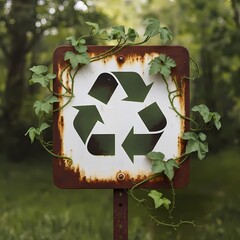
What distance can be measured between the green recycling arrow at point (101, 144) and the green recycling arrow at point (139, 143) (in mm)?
63

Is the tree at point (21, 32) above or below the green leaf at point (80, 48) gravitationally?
above

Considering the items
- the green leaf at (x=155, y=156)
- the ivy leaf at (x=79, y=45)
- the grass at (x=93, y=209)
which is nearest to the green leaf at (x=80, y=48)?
the ivy leaf at (x=79, y=45)

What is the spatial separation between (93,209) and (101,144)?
4.87 m

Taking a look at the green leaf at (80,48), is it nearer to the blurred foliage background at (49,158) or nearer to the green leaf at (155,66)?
the green leaf at (155,66)

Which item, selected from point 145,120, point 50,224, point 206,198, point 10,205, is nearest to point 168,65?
point 145,120

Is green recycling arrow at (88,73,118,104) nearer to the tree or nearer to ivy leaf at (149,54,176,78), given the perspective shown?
ivy leaf at (149,54,176,78)

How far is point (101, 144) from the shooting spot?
2.48 m

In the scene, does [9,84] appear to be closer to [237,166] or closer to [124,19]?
[237,166]

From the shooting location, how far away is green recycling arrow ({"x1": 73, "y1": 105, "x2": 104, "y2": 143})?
8.11 feet

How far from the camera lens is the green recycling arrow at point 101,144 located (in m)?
2.47

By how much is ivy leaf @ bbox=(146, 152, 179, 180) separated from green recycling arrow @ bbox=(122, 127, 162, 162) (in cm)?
5

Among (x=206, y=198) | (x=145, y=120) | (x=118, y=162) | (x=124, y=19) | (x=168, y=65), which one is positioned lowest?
(x=206, y=198)

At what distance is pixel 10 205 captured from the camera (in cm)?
757

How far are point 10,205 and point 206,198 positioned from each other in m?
3.35
